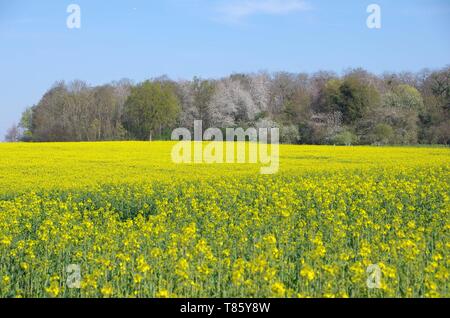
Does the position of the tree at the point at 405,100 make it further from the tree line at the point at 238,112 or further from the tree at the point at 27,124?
the tree at the point at 27,124

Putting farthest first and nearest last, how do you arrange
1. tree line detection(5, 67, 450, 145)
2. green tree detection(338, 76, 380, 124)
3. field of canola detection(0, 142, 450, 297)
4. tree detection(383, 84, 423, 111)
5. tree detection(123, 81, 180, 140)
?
green tree detection(338, 76, 380, 124), tree detection(383, 84, 423, 111), tree line detection(5, 67, 450, 145), tree detection(123, 81, 180, 140), field of canola detection(0, 142, 450, 297)

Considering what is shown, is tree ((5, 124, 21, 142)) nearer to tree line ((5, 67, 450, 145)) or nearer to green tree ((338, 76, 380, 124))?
tree line ((5, 67, 450, 145))

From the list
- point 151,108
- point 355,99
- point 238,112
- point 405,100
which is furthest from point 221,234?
point 405,100

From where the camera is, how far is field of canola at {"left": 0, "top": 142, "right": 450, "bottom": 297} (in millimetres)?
7773

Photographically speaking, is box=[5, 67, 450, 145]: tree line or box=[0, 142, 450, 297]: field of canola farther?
box=[5, 67, 450, 145]: tree line

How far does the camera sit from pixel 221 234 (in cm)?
1043

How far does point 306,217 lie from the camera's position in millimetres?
13000

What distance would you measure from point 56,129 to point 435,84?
30510 millimetres

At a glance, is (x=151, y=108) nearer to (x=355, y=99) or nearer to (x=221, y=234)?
(x=355, y=99)

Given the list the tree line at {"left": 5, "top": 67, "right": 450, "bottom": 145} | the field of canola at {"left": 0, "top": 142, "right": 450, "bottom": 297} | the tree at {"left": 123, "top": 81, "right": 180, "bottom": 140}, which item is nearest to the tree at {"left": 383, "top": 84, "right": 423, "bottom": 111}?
the tree line at {"left": 5, "top": 67, "right": 450, "bottom": 145}

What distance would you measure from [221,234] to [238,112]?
127 feet

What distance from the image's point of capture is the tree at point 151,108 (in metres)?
41.1

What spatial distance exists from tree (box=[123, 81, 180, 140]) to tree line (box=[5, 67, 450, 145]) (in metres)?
0.06
